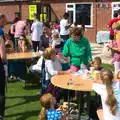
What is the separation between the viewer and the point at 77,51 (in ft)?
20.6

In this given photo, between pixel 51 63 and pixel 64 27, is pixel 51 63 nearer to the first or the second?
pixel 51 63

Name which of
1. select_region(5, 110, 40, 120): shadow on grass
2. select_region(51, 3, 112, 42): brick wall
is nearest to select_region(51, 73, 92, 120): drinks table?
select_region(5, 110, 40, 120): shadow on grass

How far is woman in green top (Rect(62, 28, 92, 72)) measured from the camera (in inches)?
246

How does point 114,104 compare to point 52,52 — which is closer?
point 114,104

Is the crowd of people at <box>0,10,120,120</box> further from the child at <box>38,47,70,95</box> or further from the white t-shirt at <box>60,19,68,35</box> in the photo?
the white t-shirt at <box>60,19,68,35</box>

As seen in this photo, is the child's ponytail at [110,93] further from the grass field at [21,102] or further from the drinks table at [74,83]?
the grass field at [21,102]

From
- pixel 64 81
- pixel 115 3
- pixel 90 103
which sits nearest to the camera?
pixel 64 81

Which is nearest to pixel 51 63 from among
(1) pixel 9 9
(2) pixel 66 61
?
(2) pixel 66 61

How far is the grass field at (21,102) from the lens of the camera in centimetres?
598

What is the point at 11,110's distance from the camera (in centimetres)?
627

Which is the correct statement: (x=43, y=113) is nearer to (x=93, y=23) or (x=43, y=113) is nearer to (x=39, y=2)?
(x=93, y=23)

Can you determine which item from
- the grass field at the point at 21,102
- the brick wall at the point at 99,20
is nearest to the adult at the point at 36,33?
the grass field at the point at 21,102

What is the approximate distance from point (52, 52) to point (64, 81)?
0.97 m

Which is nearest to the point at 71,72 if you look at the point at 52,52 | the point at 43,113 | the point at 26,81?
the point at 52,52
